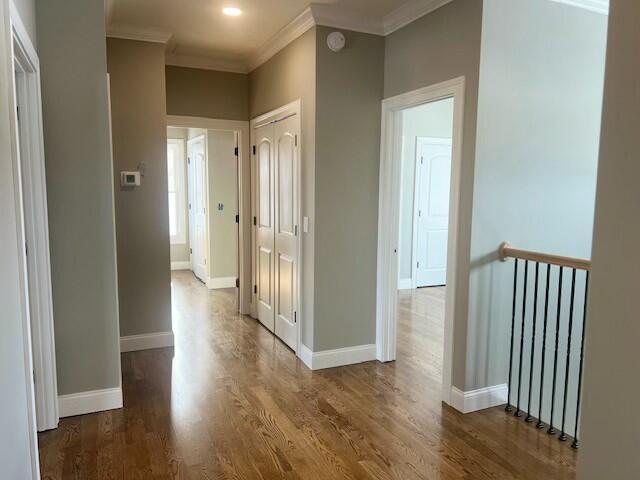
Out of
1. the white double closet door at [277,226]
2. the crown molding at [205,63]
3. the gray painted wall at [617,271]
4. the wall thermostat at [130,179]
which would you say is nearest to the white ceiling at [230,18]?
the crown molding at [205,63]

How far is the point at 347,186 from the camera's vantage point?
3.69 m

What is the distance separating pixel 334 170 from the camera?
362 centimetres

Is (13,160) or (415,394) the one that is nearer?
(13,160)

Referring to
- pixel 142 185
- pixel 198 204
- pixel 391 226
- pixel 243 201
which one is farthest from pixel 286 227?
pixel 198 204

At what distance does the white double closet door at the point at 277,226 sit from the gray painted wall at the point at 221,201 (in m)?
1.85

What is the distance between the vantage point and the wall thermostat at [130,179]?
12.7 feet

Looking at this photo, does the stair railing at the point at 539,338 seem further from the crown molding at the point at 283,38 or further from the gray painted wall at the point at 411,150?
the gray painted wall at the point at 411,150

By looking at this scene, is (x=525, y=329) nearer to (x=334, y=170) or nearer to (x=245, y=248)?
(x=334, y=170)

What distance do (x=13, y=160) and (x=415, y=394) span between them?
273cm

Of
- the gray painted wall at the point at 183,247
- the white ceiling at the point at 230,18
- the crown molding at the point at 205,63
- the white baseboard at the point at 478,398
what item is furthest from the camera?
the gray painted wall at the point at 183,247

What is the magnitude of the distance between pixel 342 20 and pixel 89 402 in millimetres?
3126

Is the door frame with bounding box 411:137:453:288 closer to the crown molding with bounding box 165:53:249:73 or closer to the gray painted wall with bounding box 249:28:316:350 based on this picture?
the crown molding with bounding box 165:53:249:73

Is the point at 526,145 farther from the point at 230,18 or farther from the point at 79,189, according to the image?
the point at 79,189

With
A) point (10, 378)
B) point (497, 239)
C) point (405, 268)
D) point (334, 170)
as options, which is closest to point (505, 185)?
point (497, 239)
